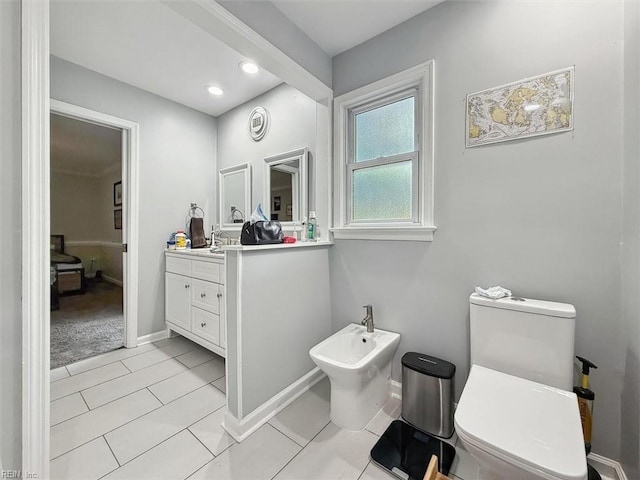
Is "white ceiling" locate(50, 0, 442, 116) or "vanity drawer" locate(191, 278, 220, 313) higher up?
"white ceiling" locate(50, 0, 442, 116)

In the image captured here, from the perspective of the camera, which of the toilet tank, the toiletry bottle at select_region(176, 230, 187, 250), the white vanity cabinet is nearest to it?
the toilet tank

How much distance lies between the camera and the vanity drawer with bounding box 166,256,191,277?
2.46 m

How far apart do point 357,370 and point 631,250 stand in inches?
53.1

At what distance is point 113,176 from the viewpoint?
17.9 ft

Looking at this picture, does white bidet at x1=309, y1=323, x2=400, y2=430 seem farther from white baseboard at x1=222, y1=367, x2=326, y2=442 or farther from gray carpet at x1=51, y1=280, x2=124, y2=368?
gray carpet at x1=51, y1=280, x2=124, y2=368

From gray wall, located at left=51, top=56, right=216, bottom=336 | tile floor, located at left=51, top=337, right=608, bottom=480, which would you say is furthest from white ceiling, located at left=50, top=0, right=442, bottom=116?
tile floor, located at left=51, top=337, right=608, bottom=480

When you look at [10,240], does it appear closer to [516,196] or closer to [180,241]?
[180,241]

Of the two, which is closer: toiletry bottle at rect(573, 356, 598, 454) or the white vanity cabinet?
toiletry bottle at rect(573, 356, 598, 454)

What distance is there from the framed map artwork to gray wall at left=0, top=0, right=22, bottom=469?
6.78 ft

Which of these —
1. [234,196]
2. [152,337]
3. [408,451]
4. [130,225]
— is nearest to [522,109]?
[408,451]

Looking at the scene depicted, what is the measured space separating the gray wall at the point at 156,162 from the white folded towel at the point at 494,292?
9.77ft

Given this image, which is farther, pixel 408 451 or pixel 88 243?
pixel 88 243

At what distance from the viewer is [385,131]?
194 cm

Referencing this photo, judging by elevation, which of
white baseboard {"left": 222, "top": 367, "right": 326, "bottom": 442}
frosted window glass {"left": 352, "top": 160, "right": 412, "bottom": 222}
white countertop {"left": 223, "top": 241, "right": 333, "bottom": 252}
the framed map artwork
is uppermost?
the framed map artwork
